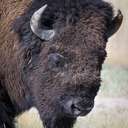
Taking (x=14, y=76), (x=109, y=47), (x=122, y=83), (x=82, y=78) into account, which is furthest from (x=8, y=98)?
(x=109, y=47)

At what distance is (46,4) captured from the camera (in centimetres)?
780

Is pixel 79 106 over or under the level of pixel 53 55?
under

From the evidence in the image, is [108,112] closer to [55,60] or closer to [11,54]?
[11,54]

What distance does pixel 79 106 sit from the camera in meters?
7.30

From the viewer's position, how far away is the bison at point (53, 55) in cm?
745

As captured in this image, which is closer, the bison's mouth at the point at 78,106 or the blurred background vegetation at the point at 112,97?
the bison's mouth at the point at 78,106

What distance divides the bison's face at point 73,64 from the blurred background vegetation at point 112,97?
947mm

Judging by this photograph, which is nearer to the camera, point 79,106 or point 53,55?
point 79,106

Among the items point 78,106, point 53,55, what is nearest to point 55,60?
point 53,55

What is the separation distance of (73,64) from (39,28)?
0.65 m

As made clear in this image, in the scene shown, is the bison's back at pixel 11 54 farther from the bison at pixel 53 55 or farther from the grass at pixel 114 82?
the grass at pixel 114 82

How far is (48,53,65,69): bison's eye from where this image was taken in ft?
24.9

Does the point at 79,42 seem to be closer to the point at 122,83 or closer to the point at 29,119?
the point at 29,119

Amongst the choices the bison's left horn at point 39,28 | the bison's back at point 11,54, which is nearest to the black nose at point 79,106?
the bison's left horn at point 39,28
